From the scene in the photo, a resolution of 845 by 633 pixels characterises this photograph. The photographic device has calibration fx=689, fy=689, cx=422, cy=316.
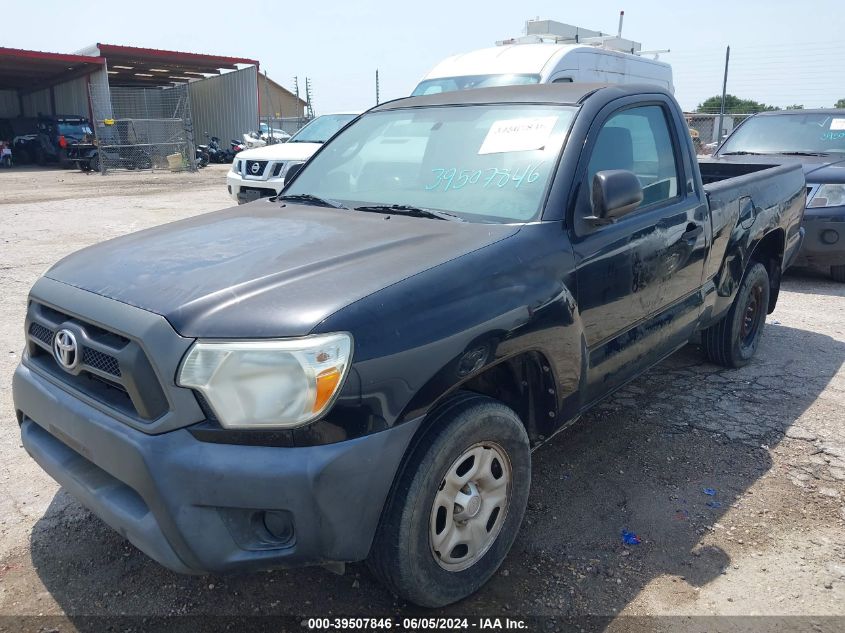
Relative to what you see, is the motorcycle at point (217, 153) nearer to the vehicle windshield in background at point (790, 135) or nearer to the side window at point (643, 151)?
the vehicle windshield in background at point (790, 135)

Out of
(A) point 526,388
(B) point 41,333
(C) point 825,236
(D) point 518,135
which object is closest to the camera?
(B) point 41,333

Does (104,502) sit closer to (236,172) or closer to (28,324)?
(28,324)

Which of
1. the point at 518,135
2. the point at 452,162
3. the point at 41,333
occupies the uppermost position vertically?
the point at 518,135

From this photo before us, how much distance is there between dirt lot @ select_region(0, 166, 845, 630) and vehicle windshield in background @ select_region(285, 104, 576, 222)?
55.6 inches

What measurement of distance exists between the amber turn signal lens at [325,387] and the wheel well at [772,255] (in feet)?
12.5

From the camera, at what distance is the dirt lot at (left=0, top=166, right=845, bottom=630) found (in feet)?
8.29

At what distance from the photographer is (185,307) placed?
2.08m

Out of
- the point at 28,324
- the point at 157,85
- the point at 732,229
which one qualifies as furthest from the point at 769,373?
the point at 157,85

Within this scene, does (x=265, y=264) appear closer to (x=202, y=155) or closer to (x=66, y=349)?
(x=66, y=349)

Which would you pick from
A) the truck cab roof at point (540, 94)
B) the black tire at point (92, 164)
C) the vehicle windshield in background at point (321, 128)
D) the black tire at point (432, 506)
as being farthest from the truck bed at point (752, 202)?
the black tire at point (92, 164)

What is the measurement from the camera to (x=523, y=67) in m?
8.60

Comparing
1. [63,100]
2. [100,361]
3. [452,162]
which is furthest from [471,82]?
[63,100]

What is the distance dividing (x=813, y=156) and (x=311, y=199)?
656cm

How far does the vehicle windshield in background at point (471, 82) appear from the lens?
846cm
